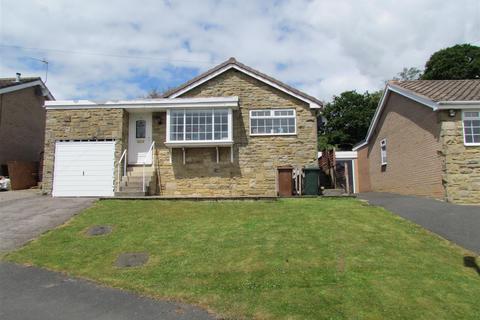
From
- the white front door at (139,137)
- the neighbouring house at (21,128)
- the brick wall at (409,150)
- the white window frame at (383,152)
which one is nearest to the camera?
the brick wall at (409,150)

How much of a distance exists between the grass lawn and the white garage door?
440 centimetres

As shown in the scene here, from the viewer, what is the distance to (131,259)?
786cm

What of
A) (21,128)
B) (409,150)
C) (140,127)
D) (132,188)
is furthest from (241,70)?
(21,128)

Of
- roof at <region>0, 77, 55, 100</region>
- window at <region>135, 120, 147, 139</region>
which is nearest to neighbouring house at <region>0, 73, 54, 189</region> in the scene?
roof at <region>0, 77, 55, 100</region>

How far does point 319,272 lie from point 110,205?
865 centimetres

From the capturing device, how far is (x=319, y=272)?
6.80 meters

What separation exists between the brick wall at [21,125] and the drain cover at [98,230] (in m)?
14.3

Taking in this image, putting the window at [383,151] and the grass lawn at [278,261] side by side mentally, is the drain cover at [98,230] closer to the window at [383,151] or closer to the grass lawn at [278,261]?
the grass lawn at [278,261]

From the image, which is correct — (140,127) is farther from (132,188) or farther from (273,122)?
(273,122)

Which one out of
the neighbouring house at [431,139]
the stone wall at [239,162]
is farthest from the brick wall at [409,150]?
the stone wall at [239,162]

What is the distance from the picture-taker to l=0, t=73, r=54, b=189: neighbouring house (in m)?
20.3

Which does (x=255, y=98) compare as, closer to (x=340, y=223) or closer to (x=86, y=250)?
(x=340, y=223)

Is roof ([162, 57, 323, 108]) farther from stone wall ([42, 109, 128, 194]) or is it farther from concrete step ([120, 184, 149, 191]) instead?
concrete step ([120, 184, 149, 191])

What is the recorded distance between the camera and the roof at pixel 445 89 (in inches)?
590
